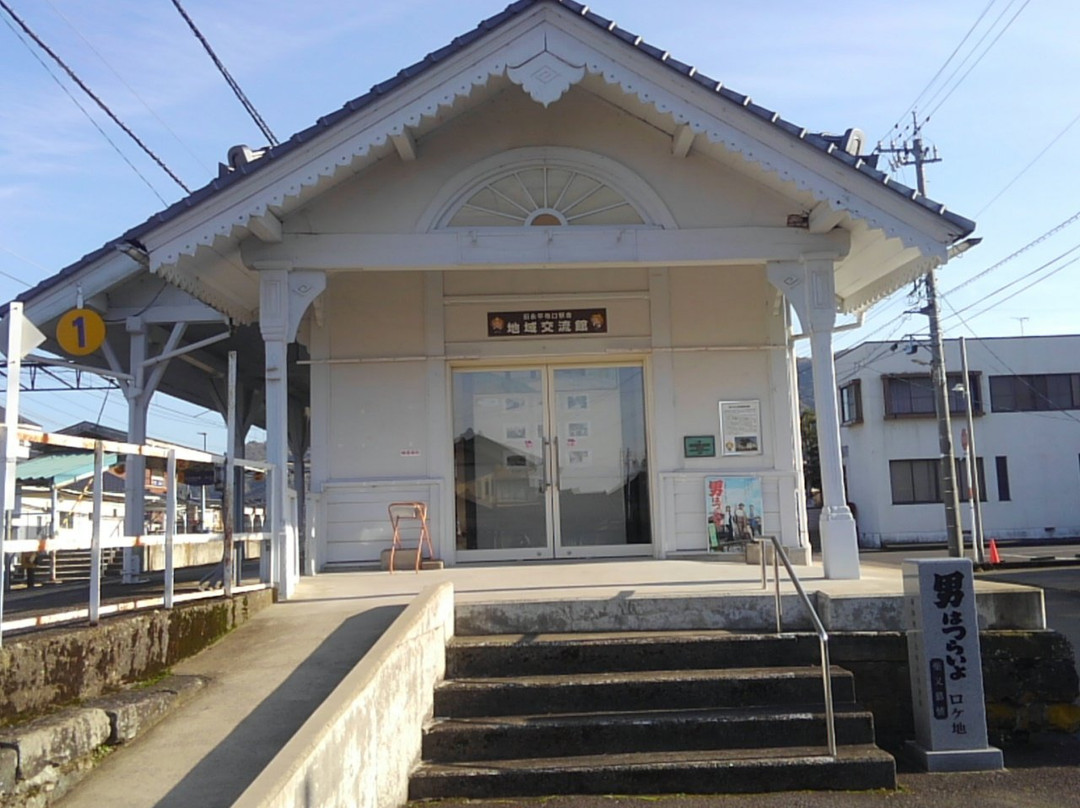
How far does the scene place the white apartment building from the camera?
40.5 meters

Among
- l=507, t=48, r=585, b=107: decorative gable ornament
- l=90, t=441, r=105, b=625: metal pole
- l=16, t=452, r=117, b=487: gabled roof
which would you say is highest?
l=507, t=48, r=585, b=107: decorative gable ornament

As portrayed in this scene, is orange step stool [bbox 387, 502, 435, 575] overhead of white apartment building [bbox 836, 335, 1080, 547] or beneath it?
beneath

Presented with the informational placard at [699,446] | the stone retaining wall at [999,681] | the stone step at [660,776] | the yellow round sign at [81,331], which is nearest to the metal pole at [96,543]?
the stone step at [660,776]

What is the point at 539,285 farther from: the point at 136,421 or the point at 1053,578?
the point at 1053,578

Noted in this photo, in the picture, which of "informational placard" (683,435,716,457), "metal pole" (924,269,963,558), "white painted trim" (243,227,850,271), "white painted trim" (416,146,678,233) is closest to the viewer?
"white painted trim" (243,227,850,271)

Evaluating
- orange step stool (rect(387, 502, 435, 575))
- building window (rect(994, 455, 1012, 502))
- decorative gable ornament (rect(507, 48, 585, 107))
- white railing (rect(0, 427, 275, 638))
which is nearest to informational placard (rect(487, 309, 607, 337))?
orange step stool (rect(387, 502, 435, 575))

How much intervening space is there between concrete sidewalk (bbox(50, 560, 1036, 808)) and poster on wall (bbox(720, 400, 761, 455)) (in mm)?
1368

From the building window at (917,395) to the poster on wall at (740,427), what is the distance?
104 ft

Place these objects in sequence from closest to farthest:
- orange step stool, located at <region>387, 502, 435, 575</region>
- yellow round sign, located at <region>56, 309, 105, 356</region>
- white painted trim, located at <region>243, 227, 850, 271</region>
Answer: white painted trim, located at <region>243, 227, 850, 271</region> → orange step stool, located at <region>387, 502, 435, 575</region> → yellow round sign, located at <region>56, 309, 105, 356</region>

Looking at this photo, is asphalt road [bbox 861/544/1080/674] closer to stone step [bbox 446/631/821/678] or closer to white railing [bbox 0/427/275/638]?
stone step [bbox 446/631/821/678]

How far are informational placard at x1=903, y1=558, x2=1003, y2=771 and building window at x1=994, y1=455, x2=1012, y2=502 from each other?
37382 millimetres

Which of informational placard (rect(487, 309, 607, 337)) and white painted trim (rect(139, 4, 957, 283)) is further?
informational placard (rect(487, 309, 607, 337))

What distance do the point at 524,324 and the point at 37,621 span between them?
22.3 feet

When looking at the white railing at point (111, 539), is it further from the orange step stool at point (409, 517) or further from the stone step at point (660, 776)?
the orange step stool at point (409, 517)
